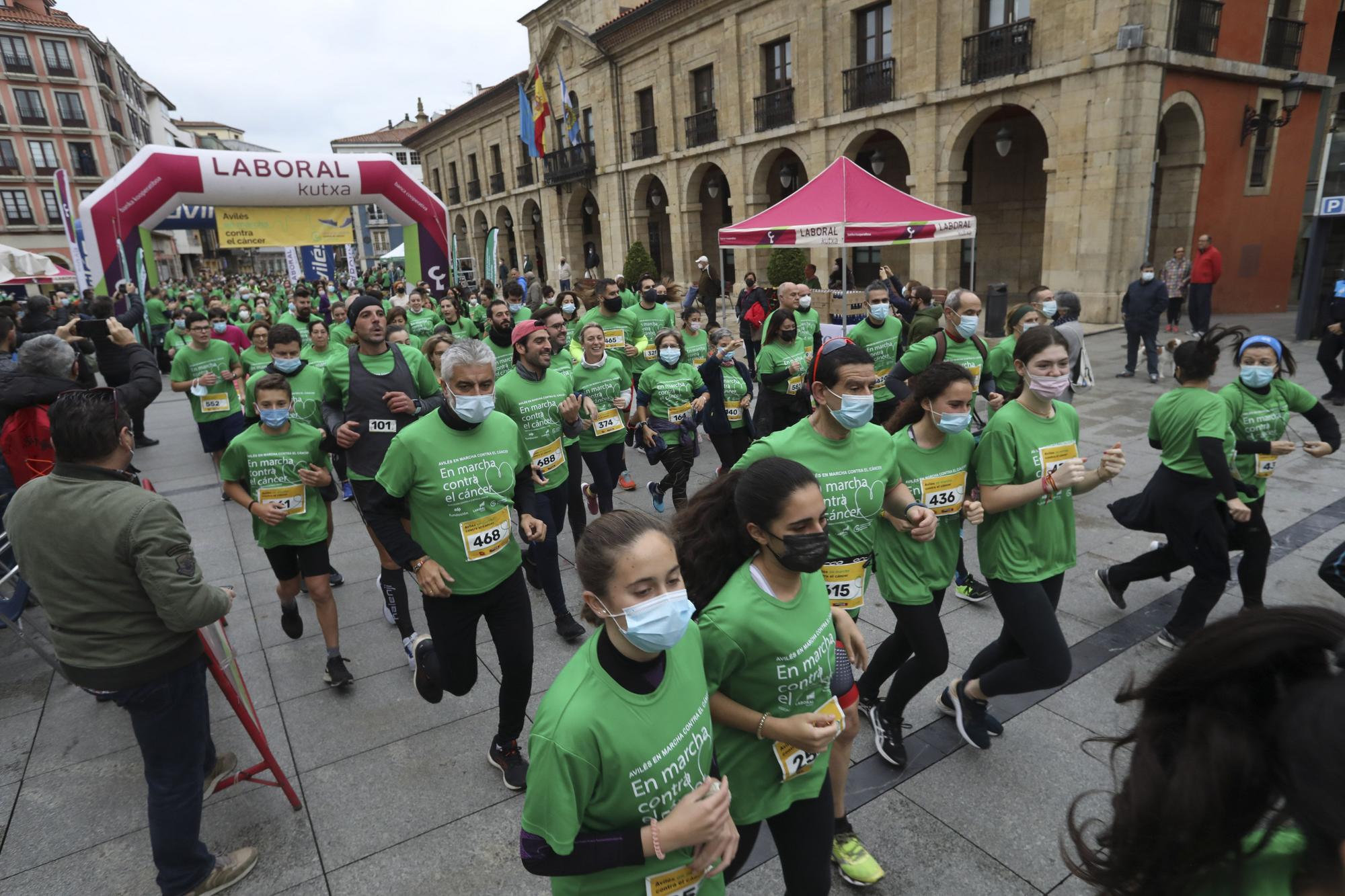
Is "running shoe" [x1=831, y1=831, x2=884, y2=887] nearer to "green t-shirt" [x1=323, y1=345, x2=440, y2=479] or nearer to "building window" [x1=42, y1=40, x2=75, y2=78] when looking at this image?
"green t-shirt" [x1=323, y1=345, x2=440, y2=479]

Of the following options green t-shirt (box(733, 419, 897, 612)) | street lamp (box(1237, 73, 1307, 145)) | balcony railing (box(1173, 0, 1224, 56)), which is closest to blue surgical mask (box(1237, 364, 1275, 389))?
green t-shirt (box(733, 419, 897, 612))

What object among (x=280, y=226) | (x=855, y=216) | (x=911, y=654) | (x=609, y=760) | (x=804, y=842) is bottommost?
(x=911, y=654)

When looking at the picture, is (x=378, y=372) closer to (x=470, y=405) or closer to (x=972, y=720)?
(x=470, y=405)

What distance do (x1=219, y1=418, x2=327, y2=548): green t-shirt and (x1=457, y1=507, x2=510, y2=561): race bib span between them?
1.53 metres

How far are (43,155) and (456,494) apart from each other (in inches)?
2593

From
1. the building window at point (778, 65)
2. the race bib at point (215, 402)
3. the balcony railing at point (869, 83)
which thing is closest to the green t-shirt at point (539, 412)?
the race bib at point (215, 402)

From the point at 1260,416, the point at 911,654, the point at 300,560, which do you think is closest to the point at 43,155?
the point at 300,560

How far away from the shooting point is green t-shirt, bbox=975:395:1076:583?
3.46 meters

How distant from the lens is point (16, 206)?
50219 millimetres

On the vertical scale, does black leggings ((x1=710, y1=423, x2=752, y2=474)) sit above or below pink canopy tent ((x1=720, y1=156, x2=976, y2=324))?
below

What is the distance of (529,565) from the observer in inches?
234

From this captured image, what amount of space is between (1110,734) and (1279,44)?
2039 centimetres

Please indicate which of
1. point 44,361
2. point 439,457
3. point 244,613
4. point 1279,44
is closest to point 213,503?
point 244,613

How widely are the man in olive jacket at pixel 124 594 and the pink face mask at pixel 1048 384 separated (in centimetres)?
365
